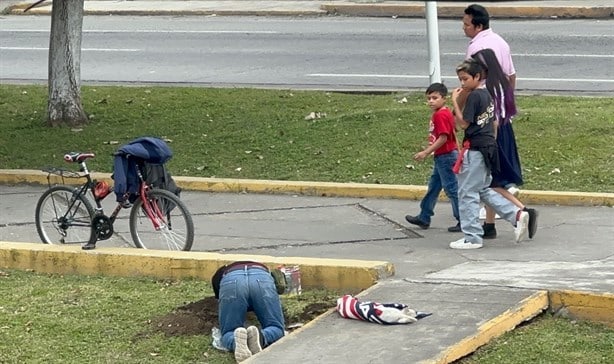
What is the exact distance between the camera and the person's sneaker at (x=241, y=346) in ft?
21.0

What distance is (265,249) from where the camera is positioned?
9180 millimetres

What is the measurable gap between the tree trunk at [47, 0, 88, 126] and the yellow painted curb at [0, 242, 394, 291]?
495cm

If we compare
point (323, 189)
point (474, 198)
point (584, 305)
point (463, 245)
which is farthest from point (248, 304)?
point (323, 189)

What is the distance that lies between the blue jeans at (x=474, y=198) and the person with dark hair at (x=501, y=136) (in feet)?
0.40

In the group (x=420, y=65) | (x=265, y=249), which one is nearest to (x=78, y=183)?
(x=265, y=249)

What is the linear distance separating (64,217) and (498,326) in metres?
3.98

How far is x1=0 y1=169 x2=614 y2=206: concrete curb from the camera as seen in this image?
33.6 ft

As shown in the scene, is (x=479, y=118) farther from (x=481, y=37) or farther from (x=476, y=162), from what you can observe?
(x=481, y=37)

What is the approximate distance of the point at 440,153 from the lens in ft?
30.8

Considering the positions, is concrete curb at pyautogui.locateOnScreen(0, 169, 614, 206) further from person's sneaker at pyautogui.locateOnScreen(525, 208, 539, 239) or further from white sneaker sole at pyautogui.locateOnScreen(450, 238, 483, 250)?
white sneaker sole at pyautogui.locateOnScreen(450, 238, 483, 250)

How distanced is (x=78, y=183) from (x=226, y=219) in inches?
61.2

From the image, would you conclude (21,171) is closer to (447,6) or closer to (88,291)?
(88,291)

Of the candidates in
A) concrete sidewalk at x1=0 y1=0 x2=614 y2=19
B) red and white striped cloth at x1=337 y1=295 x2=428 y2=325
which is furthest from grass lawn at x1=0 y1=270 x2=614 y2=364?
concrete sidewalk at x1=0 y1=0 x2=614 y2=19

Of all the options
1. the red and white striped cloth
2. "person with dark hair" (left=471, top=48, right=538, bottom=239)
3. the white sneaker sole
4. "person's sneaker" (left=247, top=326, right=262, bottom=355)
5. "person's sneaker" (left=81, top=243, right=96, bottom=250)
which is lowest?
the white sneaker sole
